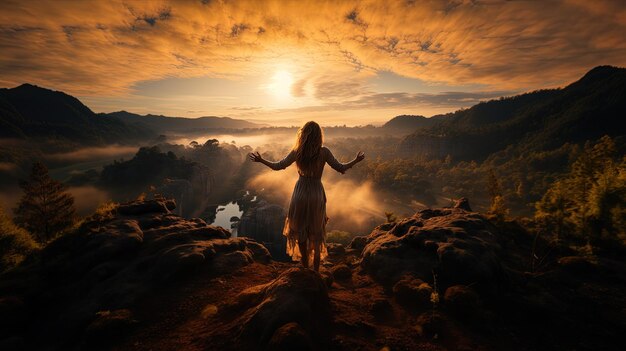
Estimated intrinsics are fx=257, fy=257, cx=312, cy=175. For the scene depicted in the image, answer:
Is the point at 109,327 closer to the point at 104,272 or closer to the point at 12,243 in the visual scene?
the point at 104,272

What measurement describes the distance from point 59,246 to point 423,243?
15.7 meters

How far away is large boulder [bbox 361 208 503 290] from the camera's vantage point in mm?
8711

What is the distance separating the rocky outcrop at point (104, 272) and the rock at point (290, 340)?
4669 millimetres

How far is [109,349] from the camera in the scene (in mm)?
6422

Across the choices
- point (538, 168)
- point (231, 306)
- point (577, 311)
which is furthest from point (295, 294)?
point (538, 168)

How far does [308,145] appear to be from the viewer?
7637mm

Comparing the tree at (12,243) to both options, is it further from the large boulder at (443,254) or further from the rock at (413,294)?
the rock at (413,294)

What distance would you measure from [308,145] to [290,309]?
172 inches

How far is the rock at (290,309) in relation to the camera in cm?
586

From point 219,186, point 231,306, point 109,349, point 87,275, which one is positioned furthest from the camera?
point 219,186

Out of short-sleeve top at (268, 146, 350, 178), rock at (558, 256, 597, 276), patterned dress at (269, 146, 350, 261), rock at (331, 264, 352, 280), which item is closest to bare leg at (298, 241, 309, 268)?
patterned dress at (269, 146, 350, 261)

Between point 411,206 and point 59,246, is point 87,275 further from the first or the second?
point 411,206

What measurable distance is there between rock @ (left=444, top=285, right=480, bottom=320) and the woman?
409cm

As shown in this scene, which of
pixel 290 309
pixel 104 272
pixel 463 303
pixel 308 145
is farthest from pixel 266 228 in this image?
pixel 290 309
